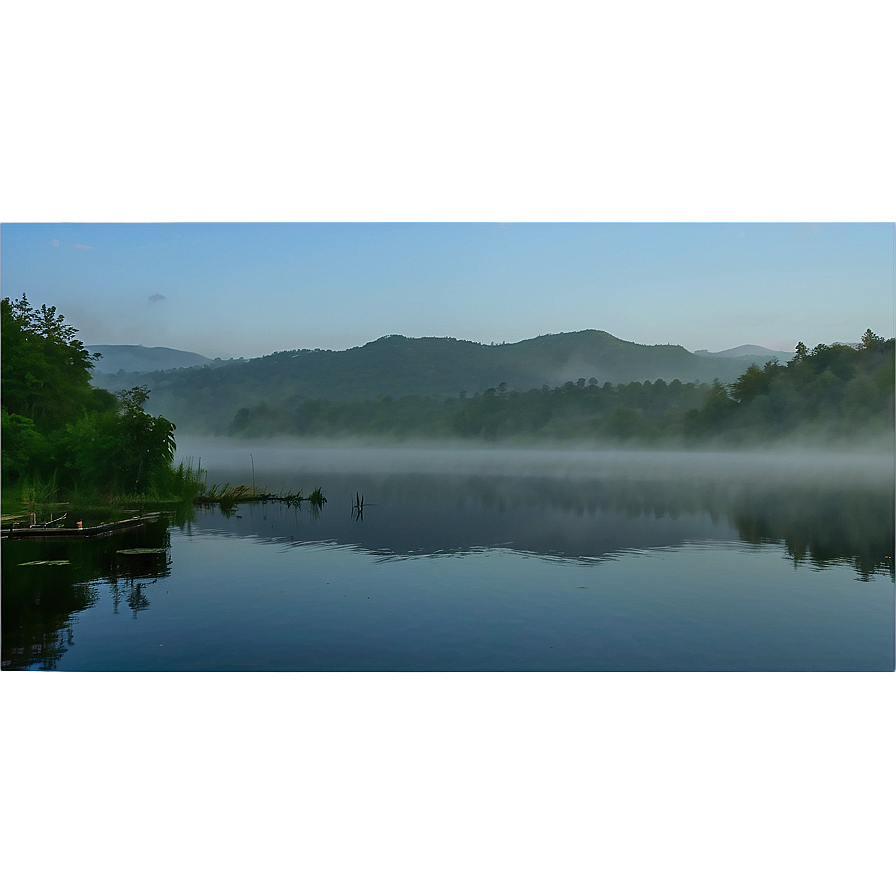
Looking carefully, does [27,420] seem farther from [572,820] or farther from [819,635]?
[819,635]

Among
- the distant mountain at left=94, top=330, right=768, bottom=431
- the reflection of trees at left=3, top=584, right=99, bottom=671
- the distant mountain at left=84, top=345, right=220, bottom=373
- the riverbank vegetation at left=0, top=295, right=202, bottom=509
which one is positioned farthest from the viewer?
the distant mountain at left=94, top=330, right=768, bottom=431

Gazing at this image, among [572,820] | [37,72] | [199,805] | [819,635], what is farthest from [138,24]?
[819,635]

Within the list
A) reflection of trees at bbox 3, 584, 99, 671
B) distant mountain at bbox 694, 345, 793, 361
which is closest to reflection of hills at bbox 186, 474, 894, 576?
distant mountain at bbox 694, 345, 793, 361

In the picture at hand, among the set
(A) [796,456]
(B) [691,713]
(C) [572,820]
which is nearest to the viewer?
(C) [572,820]

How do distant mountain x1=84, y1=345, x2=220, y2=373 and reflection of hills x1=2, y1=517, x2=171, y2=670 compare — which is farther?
distant mountain x1=84, y1=345, x2=220, y2=373

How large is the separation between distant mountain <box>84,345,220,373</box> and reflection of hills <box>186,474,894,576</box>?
104cm

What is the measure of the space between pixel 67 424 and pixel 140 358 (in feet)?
2.04

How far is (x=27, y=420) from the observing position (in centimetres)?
535

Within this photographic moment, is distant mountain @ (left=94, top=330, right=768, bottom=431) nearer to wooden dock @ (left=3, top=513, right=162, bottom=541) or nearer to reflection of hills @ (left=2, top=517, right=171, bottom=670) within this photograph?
wooden dock @ (left=3, top=513, right=162, bottom=541)

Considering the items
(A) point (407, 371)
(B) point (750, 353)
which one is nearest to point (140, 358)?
(A) point (407, 371)

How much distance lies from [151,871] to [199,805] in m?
0.52

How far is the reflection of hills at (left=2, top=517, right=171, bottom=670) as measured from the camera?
5.12m

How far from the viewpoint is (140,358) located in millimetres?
5551

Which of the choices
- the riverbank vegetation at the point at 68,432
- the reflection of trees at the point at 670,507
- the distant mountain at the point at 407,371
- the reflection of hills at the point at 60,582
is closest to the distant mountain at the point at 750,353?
the distant mountain at the point at 407,371
